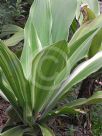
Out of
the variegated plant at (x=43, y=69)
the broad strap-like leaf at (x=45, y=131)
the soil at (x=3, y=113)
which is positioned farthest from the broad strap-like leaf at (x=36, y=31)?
the soil at (x=3, y=113)

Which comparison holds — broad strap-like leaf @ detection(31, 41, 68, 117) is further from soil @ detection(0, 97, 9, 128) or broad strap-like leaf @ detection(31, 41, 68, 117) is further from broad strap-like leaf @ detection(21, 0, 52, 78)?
soil @ detection(0, 97, 9, 128)

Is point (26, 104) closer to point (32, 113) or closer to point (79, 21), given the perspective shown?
point (32, 113)

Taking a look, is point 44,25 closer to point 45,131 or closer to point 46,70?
point 46,70

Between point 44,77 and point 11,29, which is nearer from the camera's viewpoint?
point 44,77

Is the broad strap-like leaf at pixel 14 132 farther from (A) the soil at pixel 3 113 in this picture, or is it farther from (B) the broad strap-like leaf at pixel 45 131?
(A) the soil at pixel 3 113

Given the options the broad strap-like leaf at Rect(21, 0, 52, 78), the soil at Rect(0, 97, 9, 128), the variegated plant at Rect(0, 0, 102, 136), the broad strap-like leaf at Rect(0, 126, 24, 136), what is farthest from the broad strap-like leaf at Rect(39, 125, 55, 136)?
the soil at Rect(0, 97, 9, 128)

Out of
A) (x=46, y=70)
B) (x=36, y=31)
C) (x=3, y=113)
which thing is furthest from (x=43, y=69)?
(x=3, y=113)

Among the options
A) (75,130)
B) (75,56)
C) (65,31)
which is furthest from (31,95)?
(75,130)
